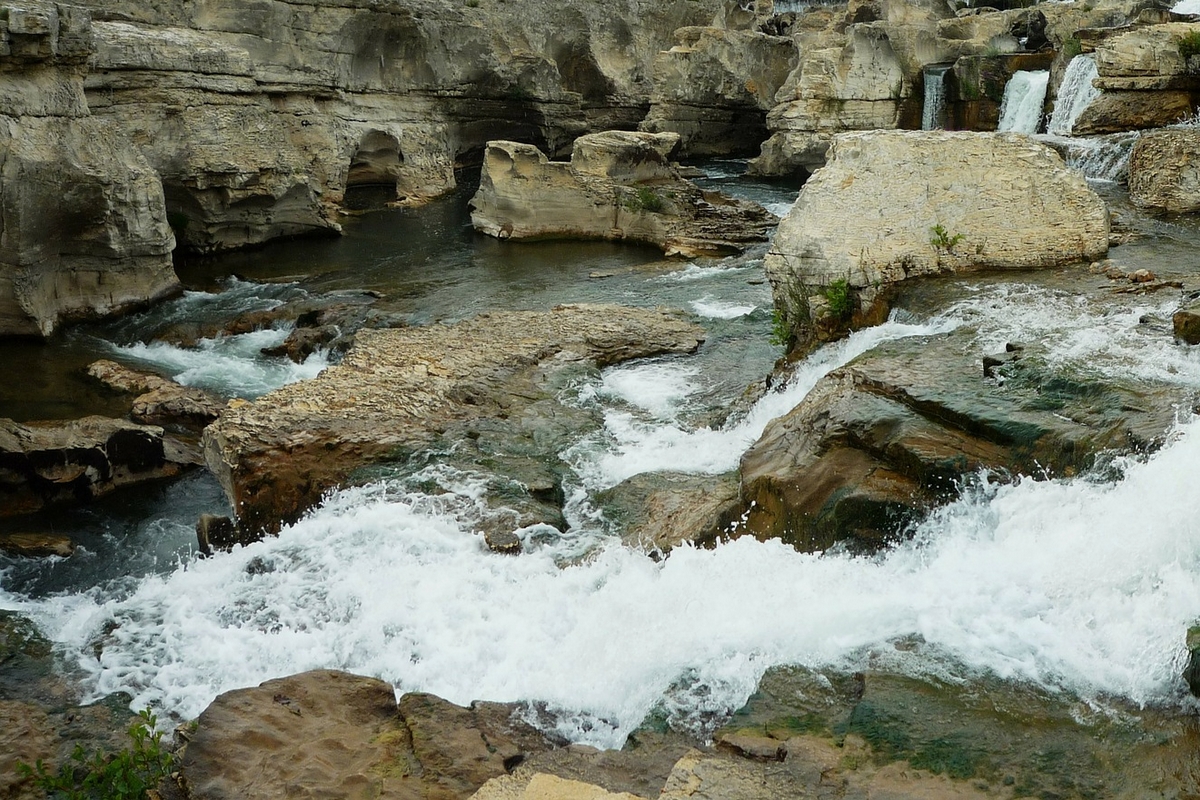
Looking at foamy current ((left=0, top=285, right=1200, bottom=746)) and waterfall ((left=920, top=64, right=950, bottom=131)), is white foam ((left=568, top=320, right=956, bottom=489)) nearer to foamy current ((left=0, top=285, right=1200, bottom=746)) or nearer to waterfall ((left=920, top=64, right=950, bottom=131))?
foamy current ((left=0, top=285, right=1200, bottom=746))

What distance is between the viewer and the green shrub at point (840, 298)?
9.11 m

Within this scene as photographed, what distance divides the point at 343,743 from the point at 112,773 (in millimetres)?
1081

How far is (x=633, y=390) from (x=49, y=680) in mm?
5694

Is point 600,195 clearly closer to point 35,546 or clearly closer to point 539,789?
point 35,546

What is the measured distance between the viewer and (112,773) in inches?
195

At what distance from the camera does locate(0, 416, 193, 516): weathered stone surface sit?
9023 millimetres

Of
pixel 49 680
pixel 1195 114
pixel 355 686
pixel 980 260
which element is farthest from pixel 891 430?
pixel 1195 114

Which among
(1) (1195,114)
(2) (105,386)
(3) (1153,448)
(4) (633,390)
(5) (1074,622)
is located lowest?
(2) (105,386)

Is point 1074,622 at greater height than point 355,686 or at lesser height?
greater

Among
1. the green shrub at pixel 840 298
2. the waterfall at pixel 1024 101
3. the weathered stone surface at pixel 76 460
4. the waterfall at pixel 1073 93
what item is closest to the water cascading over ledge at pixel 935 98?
the waterfall at pixel 1024 101

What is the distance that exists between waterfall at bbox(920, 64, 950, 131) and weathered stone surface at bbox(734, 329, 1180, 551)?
52.1ft

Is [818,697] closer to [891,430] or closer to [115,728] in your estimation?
[891,430]

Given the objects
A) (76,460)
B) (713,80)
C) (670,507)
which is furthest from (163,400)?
(713,80)

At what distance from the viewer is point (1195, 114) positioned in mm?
15156
